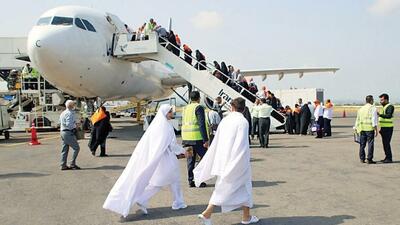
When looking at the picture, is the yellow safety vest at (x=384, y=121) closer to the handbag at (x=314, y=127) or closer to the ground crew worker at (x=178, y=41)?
the handbag at (x=314, y=127)

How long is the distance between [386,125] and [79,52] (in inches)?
437

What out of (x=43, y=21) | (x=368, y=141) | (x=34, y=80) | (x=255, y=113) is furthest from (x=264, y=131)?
(x=34, y=80)

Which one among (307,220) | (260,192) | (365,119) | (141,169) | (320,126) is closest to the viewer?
(307,220)

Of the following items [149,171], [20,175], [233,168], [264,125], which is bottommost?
[20,175]

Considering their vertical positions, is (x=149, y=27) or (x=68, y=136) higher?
(x=149, y=27)

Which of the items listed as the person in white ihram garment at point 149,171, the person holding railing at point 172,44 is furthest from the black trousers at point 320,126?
the person in white ihram garment at point 149,171

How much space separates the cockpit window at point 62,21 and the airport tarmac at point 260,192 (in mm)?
6458

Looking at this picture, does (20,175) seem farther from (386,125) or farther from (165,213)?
(386,125)

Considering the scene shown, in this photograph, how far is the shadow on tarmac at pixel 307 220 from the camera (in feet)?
17.9

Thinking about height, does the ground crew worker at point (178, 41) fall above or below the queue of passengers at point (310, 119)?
above

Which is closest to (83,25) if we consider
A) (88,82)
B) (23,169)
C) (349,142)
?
(88,82)

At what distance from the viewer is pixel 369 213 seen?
5836 millimetres

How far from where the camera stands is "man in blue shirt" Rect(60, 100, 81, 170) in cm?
1016

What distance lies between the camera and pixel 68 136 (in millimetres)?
10258
